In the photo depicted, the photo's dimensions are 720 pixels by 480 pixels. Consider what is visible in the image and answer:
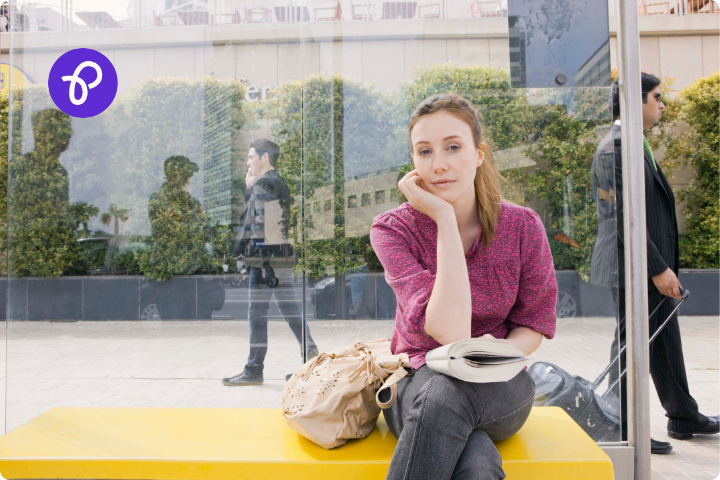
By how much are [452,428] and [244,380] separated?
1.49 meters

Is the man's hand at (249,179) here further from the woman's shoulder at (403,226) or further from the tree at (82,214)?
the woman's shoulder at (403,226)

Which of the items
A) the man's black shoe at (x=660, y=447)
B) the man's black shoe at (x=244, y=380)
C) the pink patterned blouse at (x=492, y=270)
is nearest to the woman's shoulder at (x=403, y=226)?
the pink patterned blouse at (x=492, y=270)

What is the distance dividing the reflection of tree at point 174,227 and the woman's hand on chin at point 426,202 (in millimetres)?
1229

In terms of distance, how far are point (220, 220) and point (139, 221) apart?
39 centimetres

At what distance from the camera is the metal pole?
2215 millimetres

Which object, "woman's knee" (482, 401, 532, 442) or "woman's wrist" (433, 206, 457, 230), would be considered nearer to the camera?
"woman's knee" (482, 401, 532, 442)

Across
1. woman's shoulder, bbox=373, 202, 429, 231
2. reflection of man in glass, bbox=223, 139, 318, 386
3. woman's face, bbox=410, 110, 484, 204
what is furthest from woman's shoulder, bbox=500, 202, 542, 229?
reflection of man in glass, bbox=223, 139, 318, 386

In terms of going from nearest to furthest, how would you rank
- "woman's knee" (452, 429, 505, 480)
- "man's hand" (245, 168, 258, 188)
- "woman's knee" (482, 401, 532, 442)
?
1. "woman's knee" (452, 429, 505, 480)
2. "woman's knee" (482, 401, 532, 442)
3. "man's hand" (245, 168, 258, 188)

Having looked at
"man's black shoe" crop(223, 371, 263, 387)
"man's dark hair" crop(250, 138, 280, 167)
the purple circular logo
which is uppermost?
Result: the purple circular logo

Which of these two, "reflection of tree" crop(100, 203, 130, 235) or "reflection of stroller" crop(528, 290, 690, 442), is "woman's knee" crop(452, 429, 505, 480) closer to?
"reflection of stroller" crop(528, 290, 690, 442)

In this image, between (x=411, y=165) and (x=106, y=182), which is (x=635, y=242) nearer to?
(x=411, y=165)

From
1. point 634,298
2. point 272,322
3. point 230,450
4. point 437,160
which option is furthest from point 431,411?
point 272,322

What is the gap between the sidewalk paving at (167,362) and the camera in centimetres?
248

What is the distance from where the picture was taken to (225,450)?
175 centimetres
